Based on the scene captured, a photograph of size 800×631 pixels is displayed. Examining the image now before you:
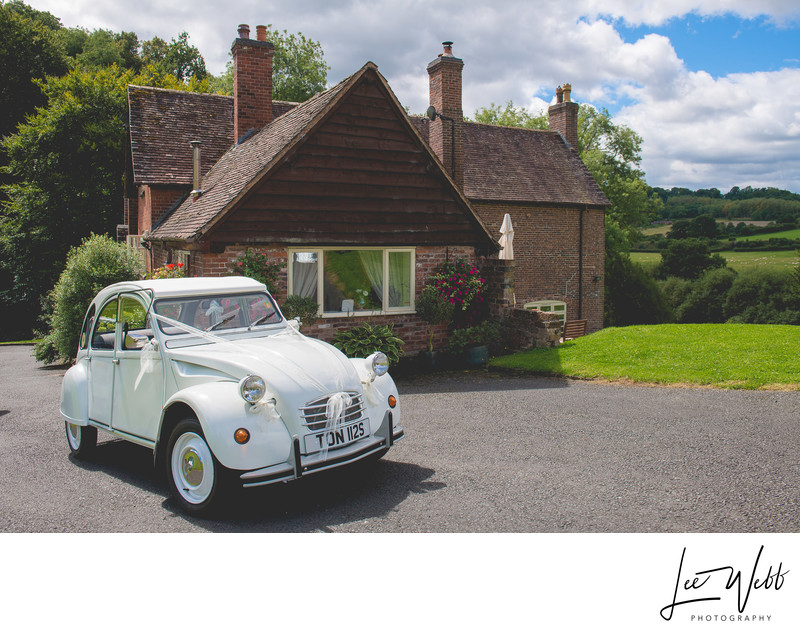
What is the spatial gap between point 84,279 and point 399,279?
8.37m

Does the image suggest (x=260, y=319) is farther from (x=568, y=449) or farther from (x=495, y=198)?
(x=495, y=198)

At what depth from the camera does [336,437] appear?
565 cm

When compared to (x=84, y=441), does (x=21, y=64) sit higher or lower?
higher

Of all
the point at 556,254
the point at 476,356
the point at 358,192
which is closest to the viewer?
the point at 358,192

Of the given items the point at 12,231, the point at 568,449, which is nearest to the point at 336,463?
the point at 568,449

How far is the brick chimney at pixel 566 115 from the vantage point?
30016 millimetres

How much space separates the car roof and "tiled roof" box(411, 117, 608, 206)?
18.0m

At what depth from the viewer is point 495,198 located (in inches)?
970

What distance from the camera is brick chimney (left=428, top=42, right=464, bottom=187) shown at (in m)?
18.0

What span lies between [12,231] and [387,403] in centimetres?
3217

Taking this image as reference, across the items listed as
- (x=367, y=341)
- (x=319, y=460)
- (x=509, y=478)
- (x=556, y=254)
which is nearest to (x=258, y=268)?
(x=367, y=341)

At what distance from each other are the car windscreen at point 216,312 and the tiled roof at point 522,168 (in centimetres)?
1804

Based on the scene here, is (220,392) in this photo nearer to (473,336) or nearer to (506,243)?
Result: (473,336)

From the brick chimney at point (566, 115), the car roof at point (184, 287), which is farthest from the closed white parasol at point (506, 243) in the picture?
the brick chimney at point (566, 115)
